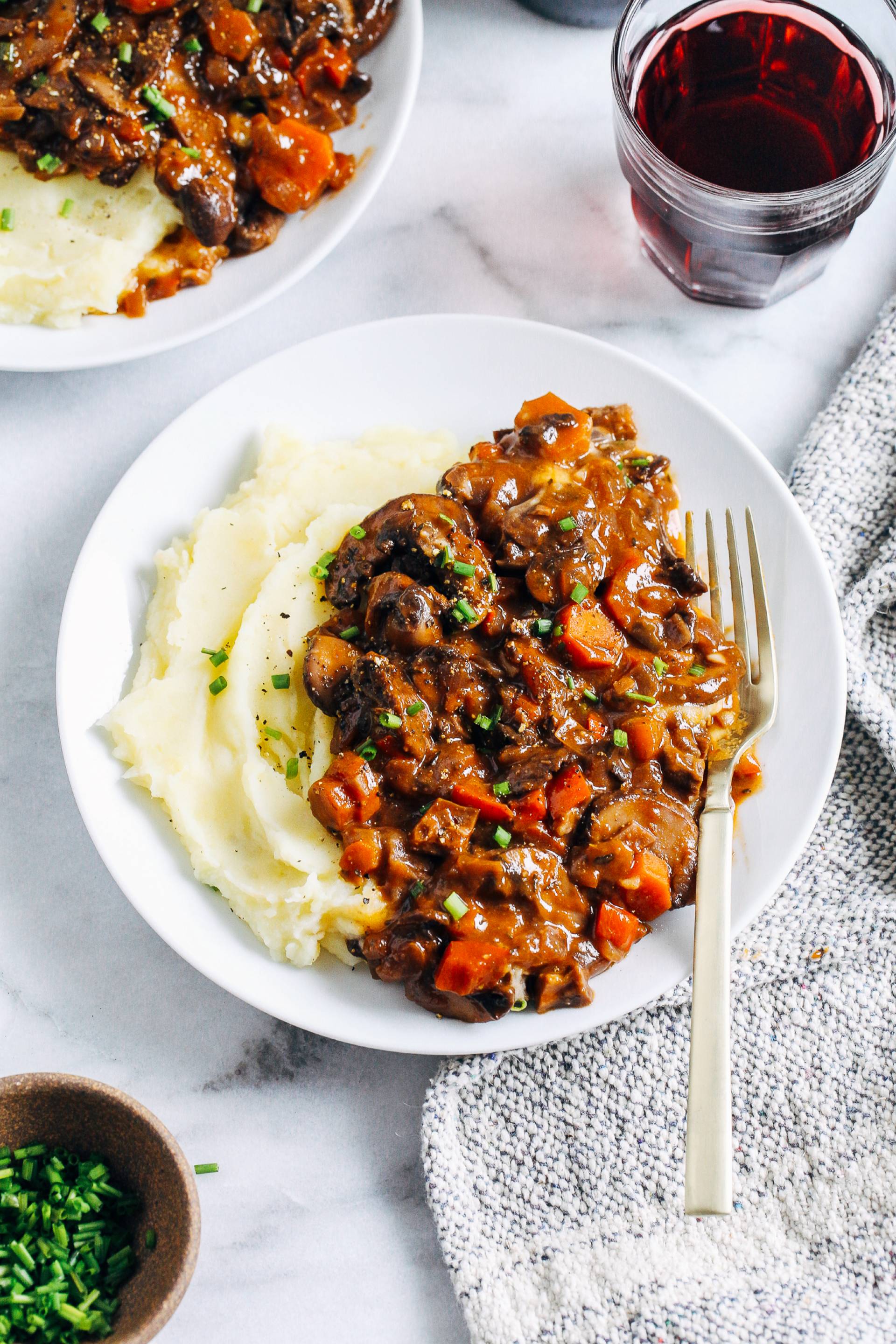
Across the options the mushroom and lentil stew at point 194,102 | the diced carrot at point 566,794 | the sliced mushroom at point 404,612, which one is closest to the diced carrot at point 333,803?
the sliced mushroom at point 404,612

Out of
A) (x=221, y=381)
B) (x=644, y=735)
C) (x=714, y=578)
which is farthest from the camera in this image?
(x=221, y=381)

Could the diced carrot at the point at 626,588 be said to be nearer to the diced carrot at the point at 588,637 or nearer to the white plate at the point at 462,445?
the diced carrot at the point at 588,637

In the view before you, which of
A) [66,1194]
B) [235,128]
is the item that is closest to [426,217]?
[235,128]

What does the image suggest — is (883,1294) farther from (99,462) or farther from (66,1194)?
(99,462)

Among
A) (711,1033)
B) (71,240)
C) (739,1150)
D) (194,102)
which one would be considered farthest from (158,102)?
(739,1150)

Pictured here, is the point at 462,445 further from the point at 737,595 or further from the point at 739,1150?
the point at 739,1150

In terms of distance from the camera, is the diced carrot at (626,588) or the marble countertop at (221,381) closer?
the diced carrot at (626,588)

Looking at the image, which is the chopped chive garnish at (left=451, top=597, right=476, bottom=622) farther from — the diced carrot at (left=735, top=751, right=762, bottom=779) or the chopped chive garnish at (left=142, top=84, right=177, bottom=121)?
the chopped chive garnish at (left=142, top=84, right=177, bottom=121)

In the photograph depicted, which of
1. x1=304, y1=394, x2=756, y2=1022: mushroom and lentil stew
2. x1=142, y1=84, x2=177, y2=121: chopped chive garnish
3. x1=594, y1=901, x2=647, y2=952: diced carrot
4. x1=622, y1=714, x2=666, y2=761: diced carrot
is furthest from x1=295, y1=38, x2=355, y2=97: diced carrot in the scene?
x1=594, y1=901, x2=647, y2=952: diced carrot
